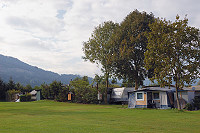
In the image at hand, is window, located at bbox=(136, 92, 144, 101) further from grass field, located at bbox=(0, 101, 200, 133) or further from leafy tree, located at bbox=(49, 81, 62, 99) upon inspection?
leafy tree, located at bbox=(49, 81, 62, 99)

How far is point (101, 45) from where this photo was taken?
48562 millimetres

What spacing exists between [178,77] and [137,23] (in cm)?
1550

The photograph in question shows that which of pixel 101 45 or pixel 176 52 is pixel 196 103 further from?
pixel 101 45

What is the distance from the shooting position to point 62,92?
177 ft

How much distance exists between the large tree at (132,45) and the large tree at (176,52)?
36.4 ft

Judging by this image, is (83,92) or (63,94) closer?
(83,92)

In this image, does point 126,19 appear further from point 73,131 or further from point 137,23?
point 73,131

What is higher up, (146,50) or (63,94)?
(146,50)

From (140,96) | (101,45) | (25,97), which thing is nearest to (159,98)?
(140,96)

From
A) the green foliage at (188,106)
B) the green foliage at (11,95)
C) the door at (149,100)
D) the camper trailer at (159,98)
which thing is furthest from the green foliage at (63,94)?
the green foliage at (188,106)

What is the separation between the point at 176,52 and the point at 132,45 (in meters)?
13.4

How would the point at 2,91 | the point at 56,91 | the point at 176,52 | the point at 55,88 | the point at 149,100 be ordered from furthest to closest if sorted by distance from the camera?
the point at 2,91
the point at 55,88
the point at 56,91
the point at 149,100
the point at 176,52

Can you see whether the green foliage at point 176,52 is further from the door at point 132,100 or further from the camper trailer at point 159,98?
the door at point 132,100

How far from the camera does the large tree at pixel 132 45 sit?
132 feet
